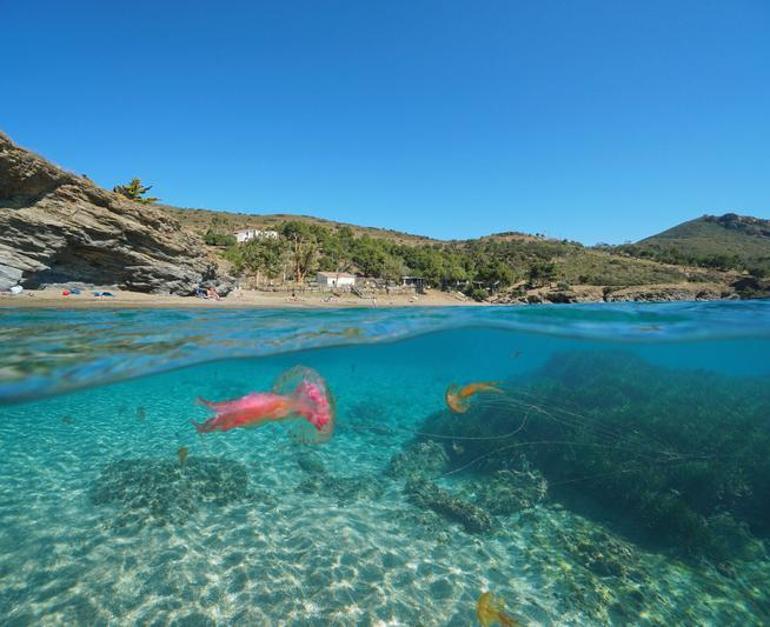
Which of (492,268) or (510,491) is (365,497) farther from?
(492,268)

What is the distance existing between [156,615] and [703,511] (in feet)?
30.6

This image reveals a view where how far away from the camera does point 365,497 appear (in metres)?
8.16

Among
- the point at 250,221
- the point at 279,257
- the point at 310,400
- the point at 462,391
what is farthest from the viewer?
the point at 250,221

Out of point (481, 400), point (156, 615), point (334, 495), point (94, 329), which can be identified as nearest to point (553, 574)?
point (334, 495)

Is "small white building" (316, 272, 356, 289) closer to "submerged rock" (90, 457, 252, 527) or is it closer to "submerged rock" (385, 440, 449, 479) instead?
"submerged rock" (385, 440, 449, 479)

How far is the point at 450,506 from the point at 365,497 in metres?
1.67

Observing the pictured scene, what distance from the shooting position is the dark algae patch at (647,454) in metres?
7.42

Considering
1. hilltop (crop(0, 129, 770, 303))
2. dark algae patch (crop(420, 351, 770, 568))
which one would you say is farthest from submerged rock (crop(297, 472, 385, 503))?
hilltop (crop(0, 129, 770, 303))

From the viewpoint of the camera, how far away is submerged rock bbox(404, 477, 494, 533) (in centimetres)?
726

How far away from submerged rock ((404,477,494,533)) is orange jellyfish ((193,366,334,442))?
2481mm

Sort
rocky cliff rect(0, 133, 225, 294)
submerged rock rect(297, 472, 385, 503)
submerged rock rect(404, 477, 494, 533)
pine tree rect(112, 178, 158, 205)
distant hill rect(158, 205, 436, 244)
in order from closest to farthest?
submerged rock rect(404, 477, 494, 533)
submerged rock rect(297, 472, 385, 503)
rocky cliff rect(0, 133, 225, 294)
pine tree rect(112, 178, 158, 205)
distant hill rect(158, 205, 436, 244)

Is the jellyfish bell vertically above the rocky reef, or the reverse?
the jellyfish bell

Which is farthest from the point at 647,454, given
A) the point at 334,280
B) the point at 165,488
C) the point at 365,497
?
the point at 334,280

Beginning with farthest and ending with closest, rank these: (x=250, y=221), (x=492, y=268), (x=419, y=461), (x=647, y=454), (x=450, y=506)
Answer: (x=250, y=221)
(x=492, y=268)
(x=419, y=461)
(x=647, y=454)
(x=450, y=506)
